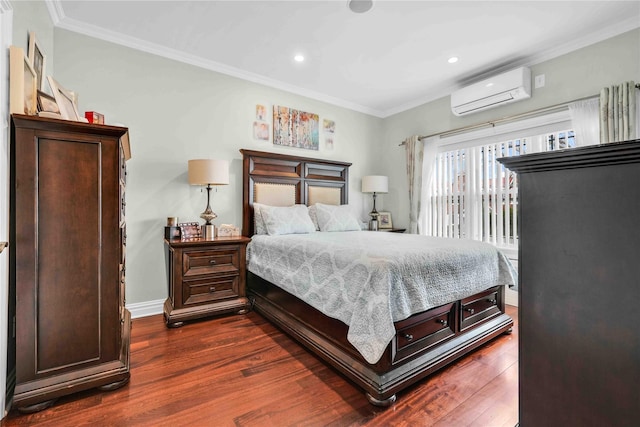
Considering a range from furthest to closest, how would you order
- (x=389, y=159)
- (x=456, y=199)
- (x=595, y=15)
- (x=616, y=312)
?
(x=389, y=159), (x=456, y=199), (x=595, y=15), (x=616, y=312)

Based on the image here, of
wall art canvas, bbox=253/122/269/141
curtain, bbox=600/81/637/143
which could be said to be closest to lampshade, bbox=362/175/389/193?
wall art canvas, bbox=253/122/269/141

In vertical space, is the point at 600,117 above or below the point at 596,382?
above

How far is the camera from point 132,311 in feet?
9.15

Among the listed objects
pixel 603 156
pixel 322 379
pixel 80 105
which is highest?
pixel 80 105

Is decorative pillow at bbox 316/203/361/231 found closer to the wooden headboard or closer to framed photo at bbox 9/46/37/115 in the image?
the wooden headboard

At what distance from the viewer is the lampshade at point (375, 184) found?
14.2 ft

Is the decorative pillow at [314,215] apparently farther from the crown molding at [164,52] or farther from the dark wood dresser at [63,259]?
the dark wood dresser at [63,259]

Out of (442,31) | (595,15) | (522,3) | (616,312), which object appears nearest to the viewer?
(616,312)

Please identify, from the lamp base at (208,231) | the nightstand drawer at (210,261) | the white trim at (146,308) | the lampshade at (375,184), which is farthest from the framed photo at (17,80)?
the lampshade at (375,184)

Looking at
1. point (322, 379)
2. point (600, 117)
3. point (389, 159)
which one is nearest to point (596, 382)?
point (322, 379)

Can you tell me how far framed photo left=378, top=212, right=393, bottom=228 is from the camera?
4461 millimetres

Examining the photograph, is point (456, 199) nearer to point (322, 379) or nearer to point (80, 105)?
point (322, 379)

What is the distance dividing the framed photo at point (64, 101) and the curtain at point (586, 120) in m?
4.02

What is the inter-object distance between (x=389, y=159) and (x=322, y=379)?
365cm
